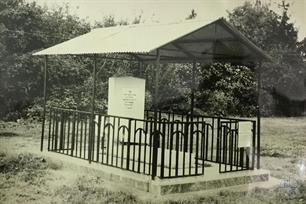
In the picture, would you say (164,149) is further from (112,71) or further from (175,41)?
(112,71)

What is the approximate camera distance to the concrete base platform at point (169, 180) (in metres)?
5.65

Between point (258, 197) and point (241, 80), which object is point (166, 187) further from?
point (241, 80)

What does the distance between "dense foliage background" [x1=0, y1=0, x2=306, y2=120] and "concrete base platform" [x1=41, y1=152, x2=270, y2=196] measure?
0.88 m

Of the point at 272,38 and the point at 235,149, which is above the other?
the point at 272,38

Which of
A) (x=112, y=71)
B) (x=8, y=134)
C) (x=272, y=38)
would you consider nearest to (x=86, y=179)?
(x=8, y=134)

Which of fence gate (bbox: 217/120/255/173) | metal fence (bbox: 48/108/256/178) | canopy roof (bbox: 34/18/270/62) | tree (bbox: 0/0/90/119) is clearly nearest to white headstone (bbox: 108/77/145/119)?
metal fence (bbox: 48/108/256/178)

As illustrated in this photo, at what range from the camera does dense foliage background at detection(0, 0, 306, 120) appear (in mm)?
5801

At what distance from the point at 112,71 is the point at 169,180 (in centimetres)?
425

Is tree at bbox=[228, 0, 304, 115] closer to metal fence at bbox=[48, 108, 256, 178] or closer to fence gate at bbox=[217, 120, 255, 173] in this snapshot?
fence gate at bbox=[217, 120, 255, 173]

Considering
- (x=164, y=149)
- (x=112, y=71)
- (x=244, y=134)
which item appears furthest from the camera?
(x=112, y=71)

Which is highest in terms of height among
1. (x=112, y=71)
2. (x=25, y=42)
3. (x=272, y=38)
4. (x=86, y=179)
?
(x=272, y=38)

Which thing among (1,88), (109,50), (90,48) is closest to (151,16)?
(109,50)

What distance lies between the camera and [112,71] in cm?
966

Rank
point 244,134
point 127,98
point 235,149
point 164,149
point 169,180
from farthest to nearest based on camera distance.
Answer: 1. point 127,98
2. point 235,149
3. point 244,134
4. point 164,149
5. point 169,180
